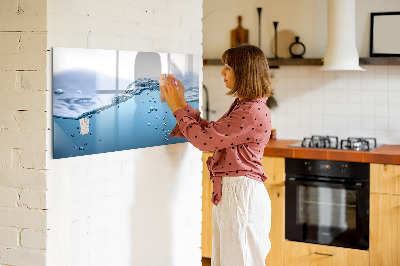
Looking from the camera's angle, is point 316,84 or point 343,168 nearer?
point 343,168

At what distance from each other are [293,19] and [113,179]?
9.40ft

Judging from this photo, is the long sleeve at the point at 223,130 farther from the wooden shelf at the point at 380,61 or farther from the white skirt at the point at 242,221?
the wooden shelf at the point at 380,61

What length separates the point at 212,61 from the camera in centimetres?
531

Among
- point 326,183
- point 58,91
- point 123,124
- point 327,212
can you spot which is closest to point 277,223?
point 327,212

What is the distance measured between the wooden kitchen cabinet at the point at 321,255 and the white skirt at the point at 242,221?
1.62 metres

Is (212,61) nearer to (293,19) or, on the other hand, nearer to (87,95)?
(293,19)

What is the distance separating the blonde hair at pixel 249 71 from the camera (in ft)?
9.19

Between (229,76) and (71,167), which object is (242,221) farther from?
(71,167)

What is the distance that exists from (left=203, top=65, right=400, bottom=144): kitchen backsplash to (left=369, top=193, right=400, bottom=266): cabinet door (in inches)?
31.0

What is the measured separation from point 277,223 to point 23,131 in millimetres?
2597

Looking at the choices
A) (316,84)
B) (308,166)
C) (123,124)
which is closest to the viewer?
(123,124)

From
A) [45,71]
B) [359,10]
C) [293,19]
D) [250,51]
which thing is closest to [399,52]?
[359,10]

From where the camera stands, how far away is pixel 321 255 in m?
4.44

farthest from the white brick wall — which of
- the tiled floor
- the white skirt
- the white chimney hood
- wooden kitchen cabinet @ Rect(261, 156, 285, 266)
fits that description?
the white chimney hood
